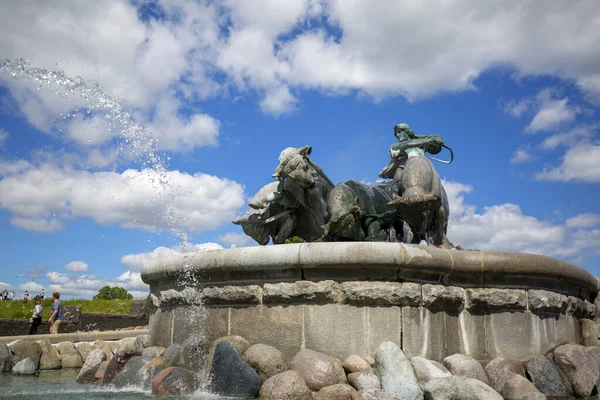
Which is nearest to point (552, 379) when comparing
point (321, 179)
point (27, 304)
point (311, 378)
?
point (311, 378)

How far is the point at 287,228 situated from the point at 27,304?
79.5 ft

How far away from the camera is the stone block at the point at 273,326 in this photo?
17.7 feet

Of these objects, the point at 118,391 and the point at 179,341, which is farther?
the point at 179,341

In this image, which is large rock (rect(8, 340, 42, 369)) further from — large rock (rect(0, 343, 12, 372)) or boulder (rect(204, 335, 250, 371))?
boulder (rect(204, 335, 250, 371))

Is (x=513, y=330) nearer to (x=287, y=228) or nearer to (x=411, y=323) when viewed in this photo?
(x=411, y=323)

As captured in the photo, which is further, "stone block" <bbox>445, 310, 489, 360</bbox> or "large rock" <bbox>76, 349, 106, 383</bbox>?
"large rock" <bbox>76, 349, 106, 383</bbox>

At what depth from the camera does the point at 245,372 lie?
4699 millimetres

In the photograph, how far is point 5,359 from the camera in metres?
8.23

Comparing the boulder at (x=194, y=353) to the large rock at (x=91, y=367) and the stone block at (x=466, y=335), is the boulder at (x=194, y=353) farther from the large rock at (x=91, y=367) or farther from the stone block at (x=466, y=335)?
the stone block at (x=466, y=335)

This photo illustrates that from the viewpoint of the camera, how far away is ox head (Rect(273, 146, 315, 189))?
7.01 metres

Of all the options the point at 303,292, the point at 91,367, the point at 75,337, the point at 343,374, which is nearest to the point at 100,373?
the point at 91,367

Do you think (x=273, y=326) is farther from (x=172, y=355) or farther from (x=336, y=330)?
(x=172, y=355)

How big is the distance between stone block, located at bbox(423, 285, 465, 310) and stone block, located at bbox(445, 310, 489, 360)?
4.6 inches

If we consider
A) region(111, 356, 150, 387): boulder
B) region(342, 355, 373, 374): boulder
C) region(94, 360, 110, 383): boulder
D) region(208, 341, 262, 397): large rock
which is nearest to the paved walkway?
region(94, 360, 110, 383): boulder
